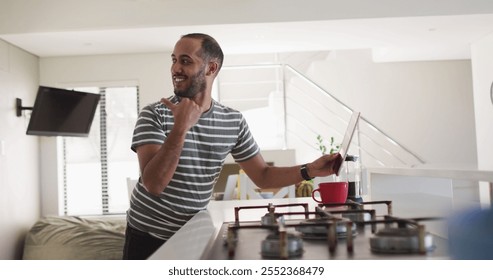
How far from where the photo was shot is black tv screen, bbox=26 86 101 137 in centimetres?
294

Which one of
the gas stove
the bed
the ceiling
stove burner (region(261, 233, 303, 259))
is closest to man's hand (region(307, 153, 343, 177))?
the gas stove

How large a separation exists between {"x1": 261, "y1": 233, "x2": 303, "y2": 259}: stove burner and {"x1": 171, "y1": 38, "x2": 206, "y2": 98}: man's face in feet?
1.57

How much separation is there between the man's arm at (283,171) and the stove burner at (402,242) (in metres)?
0.40

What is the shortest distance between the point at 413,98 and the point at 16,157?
283 cm

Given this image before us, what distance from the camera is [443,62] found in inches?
170

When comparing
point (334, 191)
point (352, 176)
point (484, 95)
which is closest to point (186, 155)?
point (334, 191)

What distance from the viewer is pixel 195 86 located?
0.94 m

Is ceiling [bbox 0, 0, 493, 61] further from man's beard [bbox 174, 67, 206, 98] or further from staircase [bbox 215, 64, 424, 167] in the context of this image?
man's beard [bbox 174, 67, 206, 98]

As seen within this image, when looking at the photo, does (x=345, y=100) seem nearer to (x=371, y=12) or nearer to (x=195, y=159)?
(x=371, y=12)

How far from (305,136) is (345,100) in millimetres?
464

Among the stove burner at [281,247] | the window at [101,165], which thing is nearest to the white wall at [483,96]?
the window at [101,165]

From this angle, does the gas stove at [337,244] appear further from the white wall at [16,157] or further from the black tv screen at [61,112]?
the white wall at [16,157]

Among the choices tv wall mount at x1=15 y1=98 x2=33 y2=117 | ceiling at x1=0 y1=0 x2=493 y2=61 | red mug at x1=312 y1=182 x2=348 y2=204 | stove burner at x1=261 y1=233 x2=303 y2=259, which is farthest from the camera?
tv wall mount at x1=15 y1=98 x2=33 y2=117
